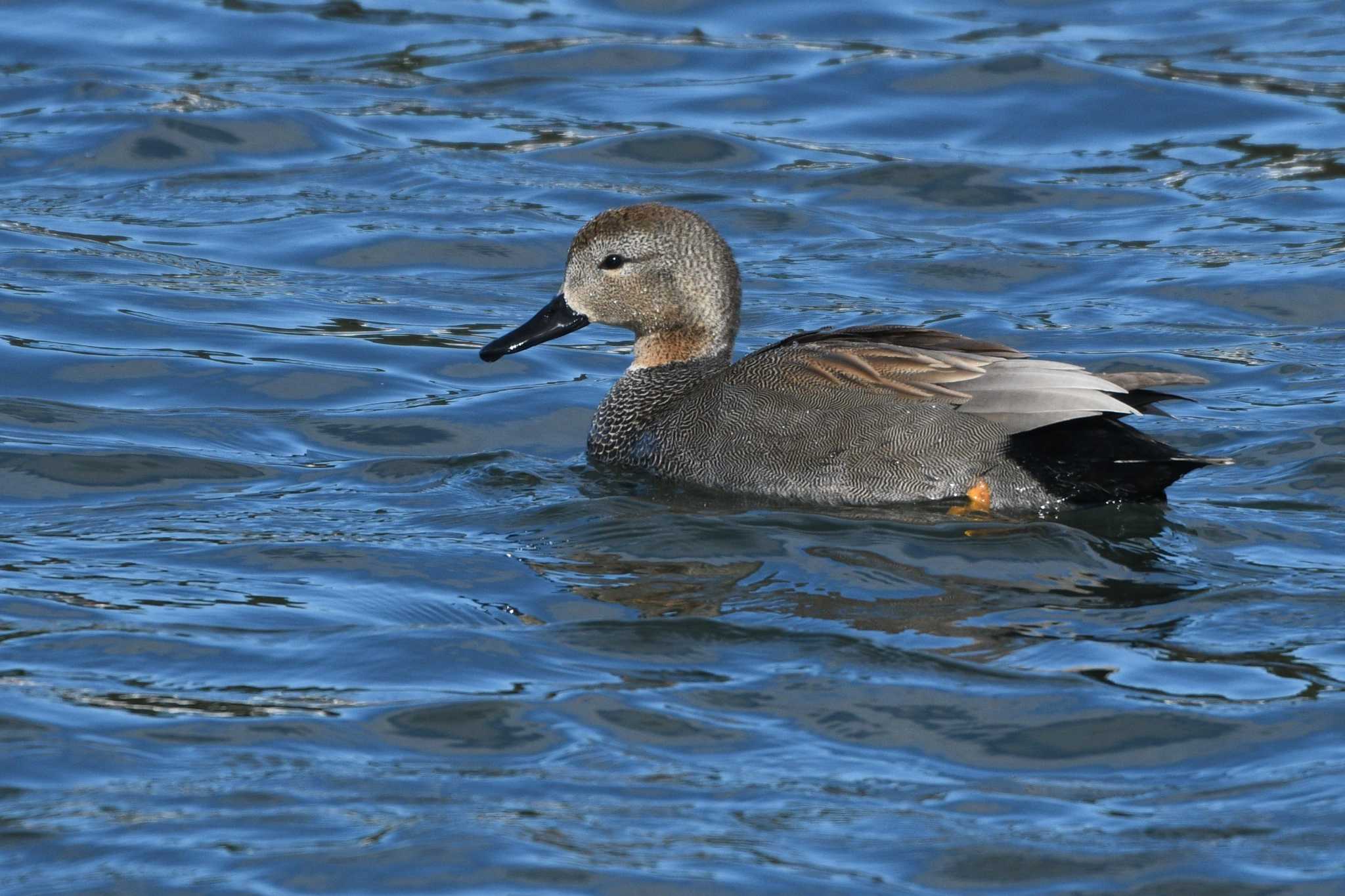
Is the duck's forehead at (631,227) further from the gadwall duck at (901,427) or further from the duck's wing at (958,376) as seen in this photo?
the duck's wing at (958,376)

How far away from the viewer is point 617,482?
751cm

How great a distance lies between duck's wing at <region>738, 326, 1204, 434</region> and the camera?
6.61 metres

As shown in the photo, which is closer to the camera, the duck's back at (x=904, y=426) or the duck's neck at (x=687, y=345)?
the duck's back at (x=904, y=426)

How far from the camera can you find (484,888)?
4.46 m

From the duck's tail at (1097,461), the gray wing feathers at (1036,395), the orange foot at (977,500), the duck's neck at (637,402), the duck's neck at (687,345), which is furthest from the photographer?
the duck's neck at (687,345)

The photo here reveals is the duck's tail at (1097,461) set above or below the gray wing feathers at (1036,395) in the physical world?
below

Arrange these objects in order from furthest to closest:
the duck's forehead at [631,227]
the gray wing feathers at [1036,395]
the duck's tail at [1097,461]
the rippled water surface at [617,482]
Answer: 1. the duck's forehead at [631,227]
2. the duck's tail at [1097,461]
3. the gray wing feathers at [1036,395]
4. the rippled water surface at [617,482]

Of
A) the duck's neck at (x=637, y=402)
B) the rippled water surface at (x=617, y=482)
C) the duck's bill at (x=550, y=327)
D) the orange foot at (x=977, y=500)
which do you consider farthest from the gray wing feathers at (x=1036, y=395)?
the duck's bill at (x=550, y=327)

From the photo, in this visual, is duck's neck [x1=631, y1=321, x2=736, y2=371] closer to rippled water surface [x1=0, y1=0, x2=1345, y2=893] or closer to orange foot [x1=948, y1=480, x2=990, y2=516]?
rippled water surface [x1=0, y1=0, x2=1345, y2=893]

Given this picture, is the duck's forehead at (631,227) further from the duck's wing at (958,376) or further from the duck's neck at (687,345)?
the duck's wing at (958,376)

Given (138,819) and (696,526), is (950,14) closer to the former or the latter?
(696,526)

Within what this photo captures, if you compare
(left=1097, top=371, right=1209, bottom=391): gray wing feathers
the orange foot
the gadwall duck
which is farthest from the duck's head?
(left=1097, top=371, right=1209, bottom=391): gray wing feathers

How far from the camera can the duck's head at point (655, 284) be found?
7902 millimetres

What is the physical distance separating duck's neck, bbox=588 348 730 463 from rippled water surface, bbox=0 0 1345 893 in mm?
214
